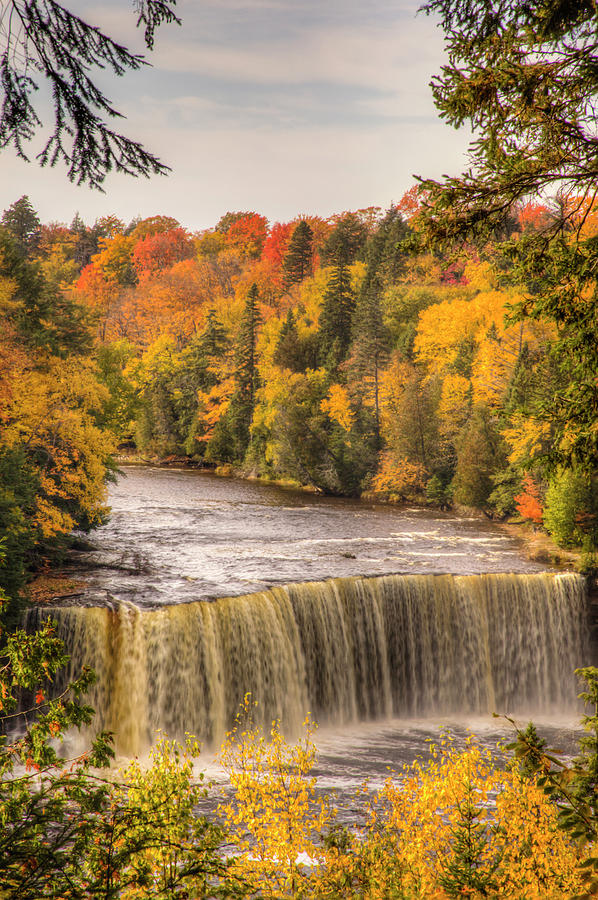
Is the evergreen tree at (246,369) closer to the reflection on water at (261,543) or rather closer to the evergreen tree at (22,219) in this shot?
the reflection on water at (261,543)

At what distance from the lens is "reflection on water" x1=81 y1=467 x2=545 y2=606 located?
57.4 ft

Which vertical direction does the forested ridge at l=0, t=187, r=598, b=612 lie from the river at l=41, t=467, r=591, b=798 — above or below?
above

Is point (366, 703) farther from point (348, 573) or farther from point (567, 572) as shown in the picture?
point (567, 572)

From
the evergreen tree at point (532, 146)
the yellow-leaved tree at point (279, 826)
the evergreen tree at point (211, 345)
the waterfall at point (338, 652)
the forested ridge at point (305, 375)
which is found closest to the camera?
the evergreen tree at point (532, 146)

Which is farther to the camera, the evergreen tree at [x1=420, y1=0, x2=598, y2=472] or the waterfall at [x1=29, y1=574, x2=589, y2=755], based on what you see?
the waterfall at [x1=29, y1=574, x2=589, y2=755]

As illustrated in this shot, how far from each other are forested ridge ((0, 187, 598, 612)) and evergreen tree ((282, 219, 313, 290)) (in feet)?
0.65

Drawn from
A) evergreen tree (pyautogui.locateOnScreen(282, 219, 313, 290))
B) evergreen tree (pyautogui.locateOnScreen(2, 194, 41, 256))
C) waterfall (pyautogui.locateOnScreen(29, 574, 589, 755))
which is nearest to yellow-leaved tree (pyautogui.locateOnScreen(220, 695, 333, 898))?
waterfall (pyautogui.locateOnScreen(29, 574, 589, 755))

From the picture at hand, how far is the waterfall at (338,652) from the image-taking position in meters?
14.4

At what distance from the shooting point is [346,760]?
13.8m

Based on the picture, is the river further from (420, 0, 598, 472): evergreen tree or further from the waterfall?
(420, 0, 598, 472): evergreen tree

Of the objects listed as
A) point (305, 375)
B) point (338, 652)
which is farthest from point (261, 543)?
point (305, 375)

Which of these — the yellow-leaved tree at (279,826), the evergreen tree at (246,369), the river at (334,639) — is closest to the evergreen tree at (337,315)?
the evergreen tree at (246,369)

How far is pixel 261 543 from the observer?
22.2 metres

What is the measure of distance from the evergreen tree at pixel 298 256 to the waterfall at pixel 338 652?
45556 millimetres
